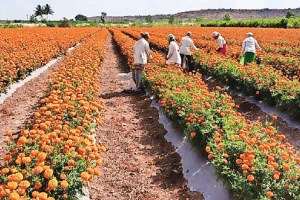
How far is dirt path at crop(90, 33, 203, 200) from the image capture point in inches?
220

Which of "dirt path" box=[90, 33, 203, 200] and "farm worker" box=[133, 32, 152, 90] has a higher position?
"farm worker" box=[133, 32, 152, 90]

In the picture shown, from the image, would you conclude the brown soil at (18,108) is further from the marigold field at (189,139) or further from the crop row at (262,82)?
the crop row at (262,82)

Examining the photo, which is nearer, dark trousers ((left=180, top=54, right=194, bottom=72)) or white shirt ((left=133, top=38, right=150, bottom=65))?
white shirt ((left=133, top=38, right=150, bottom=65))

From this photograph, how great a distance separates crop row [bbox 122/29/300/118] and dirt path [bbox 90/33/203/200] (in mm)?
2754

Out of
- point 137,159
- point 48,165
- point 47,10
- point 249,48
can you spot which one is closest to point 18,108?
point 137,159

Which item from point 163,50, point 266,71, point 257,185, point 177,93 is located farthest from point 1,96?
point 163,50

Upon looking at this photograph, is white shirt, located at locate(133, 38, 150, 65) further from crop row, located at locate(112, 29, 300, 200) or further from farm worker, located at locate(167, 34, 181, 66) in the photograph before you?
crop row, located at locate(112, 29, 300, 200)

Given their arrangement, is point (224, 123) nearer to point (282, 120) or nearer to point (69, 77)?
point (282, 120)

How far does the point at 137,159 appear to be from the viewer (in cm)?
672

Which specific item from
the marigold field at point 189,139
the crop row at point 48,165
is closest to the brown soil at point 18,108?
the marigold field at point 189,139

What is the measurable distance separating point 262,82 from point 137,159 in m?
4.48

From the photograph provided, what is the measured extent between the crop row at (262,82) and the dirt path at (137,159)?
2.75 metres

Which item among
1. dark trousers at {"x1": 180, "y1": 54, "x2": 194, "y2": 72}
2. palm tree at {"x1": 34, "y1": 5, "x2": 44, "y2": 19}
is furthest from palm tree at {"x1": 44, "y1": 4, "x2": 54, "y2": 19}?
dark trousers at {"x1": 180, "y1": 54, "x2": 194, "y2": 72}

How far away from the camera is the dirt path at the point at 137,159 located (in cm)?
559
